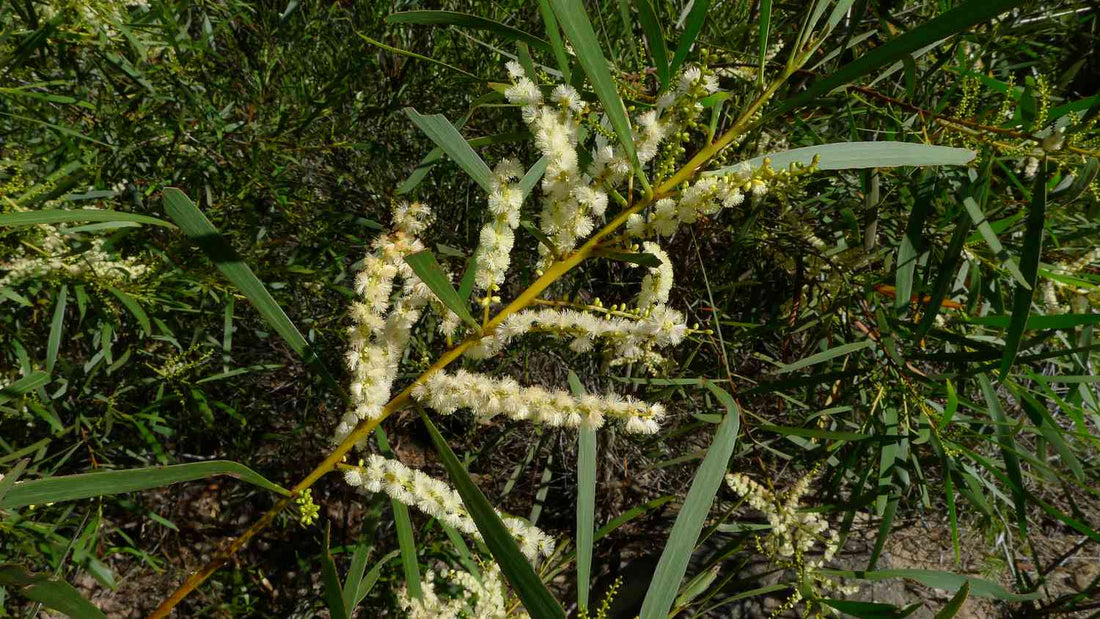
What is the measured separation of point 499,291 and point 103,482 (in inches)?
Result: 28.7

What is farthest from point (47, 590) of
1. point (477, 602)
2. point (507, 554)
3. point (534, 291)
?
point (477, 602)

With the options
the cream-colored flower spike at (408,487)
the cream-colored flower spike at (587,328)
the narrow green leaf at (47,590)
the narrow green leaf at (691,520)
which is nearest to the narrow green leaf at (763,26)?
the cream-colored flower spike at (587,328)

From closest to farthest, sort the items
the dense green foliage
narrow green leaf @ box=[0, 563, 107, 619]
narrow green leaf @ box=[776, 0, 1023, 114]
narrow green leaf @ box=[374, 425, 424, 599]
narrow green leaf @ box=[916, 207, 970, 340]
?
narrow green leaf @ box=[776, 0, 1023, 114], narrow green leaf @ box=[0, 563, 107, 619], narrow green leaf @ box=[374, 425, 424, 599], narrow green leaf @ box=[916, 207, 970, 340], the dense green foliage

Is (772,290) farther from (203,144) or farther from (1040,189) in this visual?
(203,144)

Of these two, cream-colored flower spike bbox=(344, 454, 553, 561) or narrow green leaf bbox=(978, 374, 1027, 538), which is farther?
narrow green leaf bbox=(978, 374, 1027, 538)

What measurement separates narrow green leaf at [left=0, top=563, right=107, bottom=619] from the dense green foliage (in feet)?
1.13

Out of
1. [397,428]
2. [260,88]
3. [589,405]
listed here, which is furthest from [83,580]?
[589,405]

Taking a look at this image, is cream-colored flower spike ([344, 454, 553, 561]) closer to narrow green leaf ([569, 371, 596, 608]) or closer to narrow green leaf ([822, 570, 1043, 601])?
narrow green leaf ([569, 371, 596, 608])

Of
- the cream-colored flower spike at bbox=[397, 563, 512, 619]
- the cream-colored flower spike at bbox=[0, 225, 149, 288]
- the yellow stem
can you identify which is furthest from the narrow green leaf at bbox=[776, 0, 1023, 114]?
the cream-colored flower spike at bbox=[0, 225, 149, 288]

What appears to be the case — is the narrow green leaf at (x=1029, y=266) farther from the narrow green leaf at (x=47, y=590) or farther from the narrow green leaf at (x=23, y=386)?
the narrow green leaf at (x=23, y=386)

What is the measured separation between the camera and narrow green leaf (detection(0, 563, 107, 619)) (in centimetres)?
67

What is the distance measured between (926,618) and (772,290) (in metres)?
1.57

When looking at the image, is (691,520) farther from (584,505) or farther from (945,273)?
(945,273)

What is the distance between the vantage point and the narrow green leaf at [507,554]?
64cm
